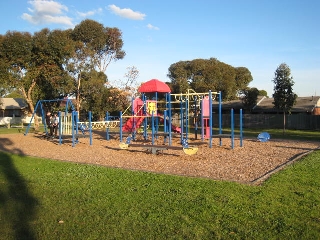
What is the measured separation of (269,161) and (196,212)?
6.34 metres

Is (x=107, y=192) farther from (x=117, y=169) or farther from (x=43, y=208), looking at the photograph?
(x=117, y=169)

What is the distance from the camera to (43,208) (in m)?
5.81

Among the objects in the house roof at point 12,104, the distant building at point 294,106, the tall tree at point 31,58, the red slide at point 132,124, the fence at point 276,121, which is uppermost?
the tall tree at point 31,58

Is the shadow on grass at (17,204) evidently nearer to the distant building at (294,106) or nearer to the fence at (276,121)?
the fence at (276,121)

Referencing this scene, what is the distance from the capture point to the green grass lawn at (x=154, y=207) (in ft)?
15.3

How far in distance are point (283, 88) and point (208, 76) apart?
26.2 meters

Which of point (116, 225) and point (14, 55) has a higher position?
point (14, 55)

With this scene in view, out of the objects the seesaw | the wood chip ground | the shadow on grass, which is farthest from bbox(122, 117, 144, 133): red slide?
the shadow on grass

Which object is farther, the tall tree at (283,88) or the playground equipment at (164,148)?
the tall tree at (283,88)

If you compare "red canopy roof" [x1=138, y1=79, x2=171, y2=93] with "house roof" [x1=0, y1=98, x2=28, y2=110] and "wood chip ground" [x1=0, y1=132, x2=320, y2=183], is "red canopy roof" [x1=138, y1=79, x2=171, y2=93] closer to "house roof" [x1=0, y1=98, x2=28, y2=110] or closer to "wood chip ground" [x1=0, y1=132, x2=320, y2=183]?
"wood chip ground" [x1=0, y1=132, x2=320, y2=183]

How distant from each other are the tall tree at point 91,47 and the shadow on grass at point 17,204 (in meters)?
28.0

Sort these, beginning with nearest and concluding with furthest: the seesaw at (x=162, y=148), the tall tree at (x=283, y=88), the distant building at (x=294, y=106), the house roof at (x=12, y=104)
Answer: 1. the seesaw at (x=162, y=148)
2. the tall tree at (x=283, y=88)
3. the distant building at (x=294, y=106)
4. the house roof at (x=12, y=104)

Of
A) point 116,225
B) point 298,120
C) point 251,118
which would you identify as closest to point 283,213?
point 116,225

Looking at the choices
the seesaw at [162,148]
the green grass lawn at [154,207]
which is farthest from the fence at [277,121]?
the green grass lawn at [154,207]
